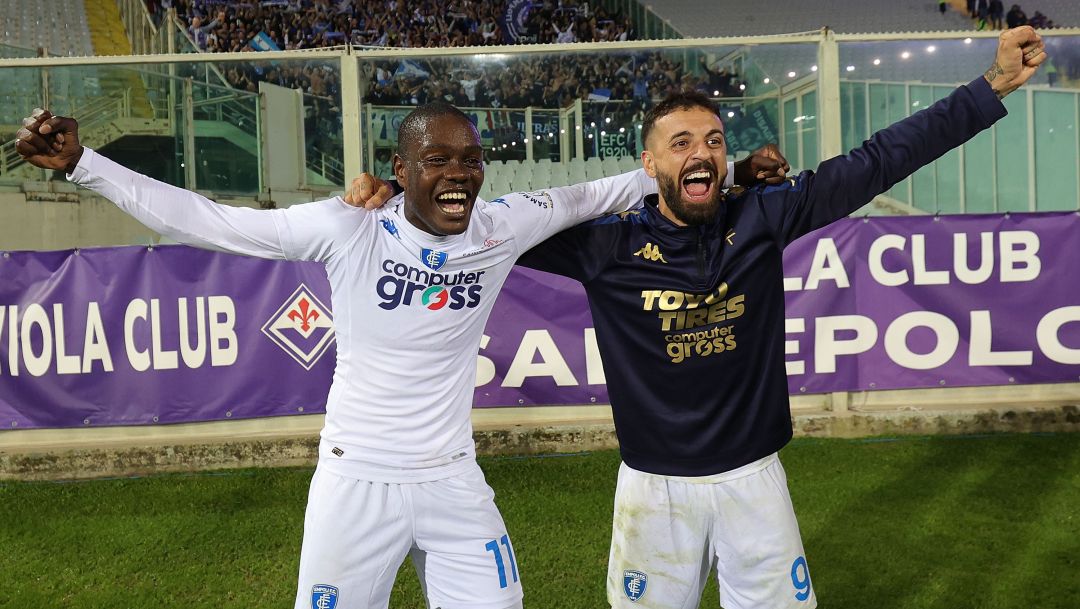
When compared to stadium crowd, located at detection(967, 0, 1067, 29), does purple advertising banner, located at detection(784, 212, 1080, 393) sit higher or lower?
lower

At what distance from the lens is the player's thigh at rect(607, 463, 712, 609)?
297 centimetres

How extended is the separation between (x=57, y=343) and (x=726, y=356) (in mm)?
5270

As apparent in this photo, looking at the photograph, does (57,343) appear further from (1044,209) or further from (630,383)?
(1044,209)

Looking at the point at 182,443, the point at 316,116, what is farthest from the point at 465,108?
the point at 182,443

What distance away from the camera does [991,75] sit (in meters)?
3.00

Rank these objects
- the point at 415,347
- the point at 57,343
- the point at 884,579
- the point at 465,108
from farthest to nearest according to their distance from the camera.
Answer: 1. the point at 465,108
2. the point at 57,343
3. the point at 884,579
4. the point at 415,347

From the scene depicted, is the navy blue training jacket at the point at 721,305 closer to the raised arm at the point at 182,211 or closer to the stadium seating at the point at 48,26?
the raised arm at the point at 182,211

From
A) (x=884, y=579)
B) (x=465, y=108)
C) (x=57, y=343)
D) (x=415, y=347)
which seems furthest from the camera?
(x=465, y=108)

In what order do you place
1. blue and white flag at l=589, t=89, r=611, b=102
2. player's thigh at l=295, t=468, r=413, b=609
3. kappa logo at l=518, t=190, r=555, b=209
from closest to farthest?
1. player's thigh at l=295, t=468, r=413, b=609
2. kappa logo at l=518, t=190, r=555, b=209
3. blue and white flag at l=589, t=89, r=611, b=102

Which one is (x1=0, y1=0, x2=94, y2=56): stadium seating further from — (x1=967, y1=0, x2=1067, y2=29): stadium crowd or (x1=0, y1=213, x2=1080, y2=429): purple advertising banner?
(x1=967, y1=0, x2=1067, y2=29): stadium crowd

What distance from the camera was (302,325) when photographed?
21.5 ft

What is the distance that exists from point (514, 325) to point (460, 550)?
12.4 ft

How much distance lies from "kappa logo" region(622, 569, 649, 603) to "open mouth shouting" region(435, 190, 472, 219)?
126cm

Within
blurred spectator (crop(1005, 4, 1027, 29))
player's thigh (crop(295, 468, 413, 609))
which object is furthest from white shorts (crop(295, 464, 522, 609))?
blurred spectator (crop(1005, 4, 1027, 29))
